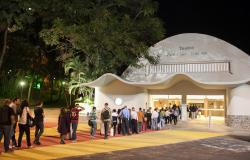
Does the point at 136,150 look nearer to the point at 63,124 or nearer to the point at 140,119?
the point at 63,124

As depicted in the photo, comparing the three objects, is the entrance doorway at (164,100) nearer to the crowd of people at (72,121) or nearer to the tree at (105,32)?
the crowd of people at (72,121)

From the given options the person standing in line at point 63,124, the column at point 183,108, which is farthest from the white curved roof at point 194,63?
the person standing in line at point 63,124

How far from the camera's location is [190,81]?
26672 mm

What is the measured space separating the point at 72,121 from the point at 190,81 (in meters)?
13.1

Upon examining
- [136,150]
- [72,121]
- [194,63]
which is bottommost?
[136,150]

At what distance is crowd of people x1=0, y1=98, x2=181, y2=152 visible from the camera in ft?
39.7

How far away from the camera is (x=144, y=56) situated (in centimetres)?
2848

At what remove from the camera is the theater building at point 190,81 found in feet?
80.8

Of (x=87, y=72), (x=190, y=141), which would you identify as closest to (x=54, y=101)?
(x=87, y=72)

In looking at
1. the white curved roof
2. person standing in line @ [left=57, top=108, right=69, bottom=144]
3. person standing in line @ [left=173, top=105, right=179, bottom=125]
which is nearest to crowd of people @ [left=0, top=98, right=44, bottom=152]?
person standing in line @ [left=57, top=108, right=69, bottom=144]

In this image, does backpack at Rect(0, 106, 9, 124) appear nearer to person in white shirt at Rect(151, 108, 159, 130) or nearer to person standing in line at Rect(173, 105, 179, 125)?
person in white shirt at Rect(151, 108, 159, 130)

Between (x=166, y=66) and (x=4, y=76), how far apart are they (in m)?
26.4

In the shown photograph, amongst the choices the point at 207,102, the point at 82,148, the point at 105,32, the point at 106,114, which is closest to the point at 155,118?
the point at 106,114

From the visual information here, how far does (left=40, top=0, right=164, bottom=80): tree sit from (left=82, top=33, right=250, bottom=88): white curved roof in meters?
0.96
